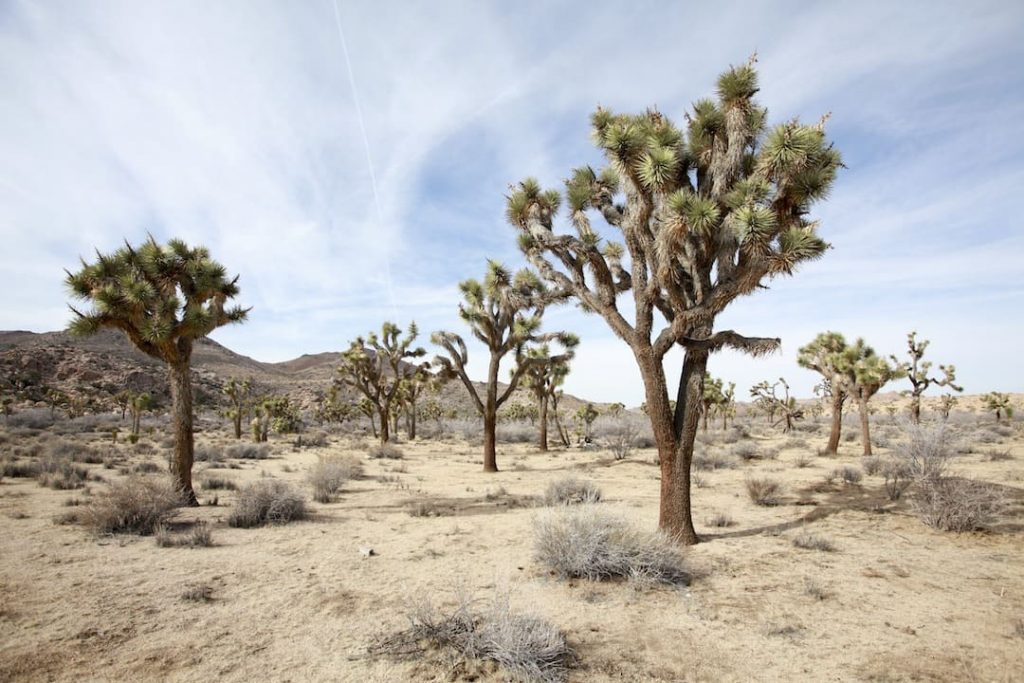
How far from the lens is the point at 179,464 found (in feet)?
33.0

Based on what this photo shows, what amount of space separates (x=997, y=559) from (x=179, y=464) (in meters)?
13.7

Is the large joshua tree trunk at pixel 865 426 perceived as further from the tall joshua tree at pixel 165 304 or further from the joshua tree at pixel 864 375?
the tall joshua tree at pixel 165 304

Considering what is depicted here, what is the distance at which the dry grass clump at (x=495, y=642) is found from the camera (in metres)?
3.79

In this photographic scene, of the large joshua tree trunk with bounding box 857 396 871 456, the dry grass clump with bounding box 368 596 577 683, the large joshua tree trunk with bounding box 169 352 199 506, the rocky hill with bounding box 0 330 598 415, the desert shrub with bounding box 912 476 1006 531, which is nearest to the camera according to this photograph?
the dry grass clump with bounding box 368 596 577 683

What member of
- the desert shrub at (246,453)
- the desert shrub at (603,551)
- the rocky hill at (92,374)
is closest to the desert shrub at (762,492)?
the desert shrub at (603,551)

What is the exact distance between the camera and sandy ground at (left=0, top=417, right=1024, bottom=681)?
13.4 ft

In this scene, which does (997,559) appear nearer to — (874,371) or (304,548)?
(304,548)

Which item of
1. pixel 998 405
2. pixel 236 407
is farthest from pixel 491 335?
pixel 998 405

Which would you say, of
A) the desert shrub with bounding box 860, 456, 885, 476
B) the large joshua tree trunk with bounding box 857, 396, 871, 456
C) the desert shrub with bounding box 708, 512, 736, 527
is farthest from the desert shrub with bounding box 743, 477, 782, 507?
the large joshua tree trunk with bounding box 857, 396, 871, 456

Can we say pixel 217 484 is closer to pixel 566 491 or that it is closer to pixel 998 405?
pixel 566 491

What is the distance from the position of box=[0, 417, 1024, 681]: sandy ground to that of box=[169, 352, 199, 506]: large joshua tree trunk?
2.03ft

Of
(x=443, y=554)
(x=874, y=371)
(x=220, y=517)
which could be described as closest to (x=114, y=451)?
(x=220, y=517)

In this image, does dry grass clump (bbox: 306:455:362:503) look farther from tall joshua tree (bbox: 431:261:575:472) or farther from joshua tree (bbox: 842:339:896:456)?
joshua tree (bbox: 842:339:896:456)

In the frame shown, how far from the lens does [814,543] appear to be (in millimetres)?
7344
